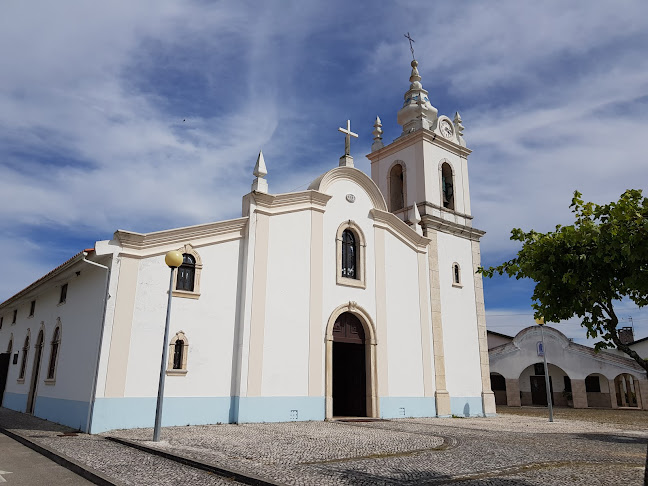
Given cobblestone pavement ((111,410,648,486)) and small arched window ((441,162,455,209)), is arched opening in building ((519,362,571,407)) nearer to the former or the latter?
small arched window ((441,162,455,209))

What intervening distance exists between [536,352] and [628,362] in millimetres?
4988

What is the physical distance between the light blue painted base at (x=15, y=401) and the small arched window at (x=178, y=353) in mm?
8552

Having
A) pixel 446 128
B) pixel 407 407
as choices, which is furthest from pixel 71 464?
pixel 446 128

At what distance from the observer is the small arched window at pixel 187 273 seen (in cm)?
1365

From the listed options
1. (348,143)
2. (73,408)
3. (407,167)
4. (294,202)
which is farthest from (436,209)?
→ (73,408)

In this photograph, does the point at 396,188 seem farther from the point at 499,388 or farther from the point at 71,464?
the point at 499,388

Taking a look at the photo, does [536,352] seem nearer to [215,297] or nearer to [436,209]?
[436,209]

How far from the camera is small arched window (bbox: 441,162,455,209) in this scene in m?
21.9

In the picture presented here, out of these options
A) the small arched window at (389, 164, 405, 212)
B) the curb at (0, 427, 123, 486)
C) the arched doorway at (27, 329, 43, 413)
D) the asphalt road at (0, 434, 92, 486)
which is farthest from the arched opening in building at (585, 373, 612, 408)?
the asphalt road at (0, 434, 92, 486)

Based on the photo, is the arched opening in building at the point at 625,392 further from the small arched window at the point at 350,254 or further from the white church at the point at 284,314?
the small arched window at the point at 350,254

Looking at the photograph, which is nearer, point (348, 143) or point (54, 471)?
point (54, 471)

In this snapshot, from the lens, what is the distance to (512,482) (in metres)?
6.51

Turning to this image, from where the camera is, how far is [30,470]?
778cm

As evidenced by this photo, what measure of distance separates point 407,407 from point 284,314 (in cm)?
Answer: 590
